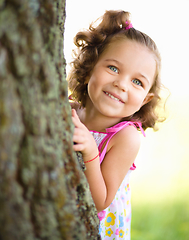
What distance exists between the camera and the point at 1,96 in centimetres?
50

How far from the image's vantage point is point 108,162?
51.0 inches

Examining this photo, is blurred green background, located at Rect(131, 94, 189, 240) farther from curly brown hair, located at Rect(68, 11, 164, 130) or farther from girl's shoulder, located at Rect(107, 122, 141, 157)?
girl's shoulder, located at Rect(107, 122, 141, 157)

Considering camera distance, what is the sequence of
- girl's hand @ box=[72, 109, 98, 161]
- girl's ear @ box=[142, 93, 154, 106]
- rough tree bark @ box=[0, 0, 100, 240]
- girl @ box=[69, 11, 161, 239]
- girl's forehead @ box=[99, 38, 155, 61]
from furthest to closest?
girl's ear @ box=[142, 93, 154, 106], girl's forehead @ box=[99, 38, 155, 61], girl @ box=[69, 11, 161, 239], girl's hand @ box=[72, 109, 98, 161], rough tree bark @ box=[0, 0, 100, 240]

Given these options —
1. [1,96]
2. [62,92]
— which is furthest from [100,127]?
[1,96]

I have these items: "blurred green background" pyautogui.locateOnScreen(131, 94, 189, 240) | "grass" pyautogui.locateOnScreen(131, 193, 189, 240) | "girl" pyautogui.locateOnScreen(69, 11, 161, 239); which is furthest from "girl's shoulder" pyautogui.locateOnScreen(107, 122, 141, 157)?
"grass" pyautogui.locateOnScreen(131, 193, 189, 240)

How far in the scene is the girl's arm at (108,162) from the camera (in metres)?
1.03

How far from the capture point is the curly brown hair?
1519 mm

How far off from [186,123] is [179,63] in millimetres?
1183

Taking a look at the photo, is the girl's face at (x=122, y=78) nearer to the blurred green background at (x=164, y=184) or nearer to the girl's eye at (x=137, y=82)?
the girl's eye at (x=137, y=82)

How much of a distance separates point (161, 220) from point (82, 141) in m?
2.35

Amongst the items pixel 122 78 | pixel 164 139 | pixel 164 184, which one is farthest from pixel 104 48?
pixel 164 139

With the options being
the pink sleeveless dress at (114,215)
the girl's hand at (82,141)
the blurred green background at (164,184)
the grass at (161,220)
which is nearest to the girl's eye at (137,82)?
the pink sleeveless dress at (114,215)

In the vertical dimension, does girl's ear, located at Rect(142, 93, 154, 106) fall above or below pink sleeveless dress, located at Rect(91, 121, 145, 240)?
above

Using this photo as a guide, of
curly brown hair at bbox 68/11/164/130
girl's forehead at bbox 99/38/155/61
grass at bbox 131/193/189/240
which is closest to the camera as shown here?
girl's forehead at bbox 99/38/155/61
